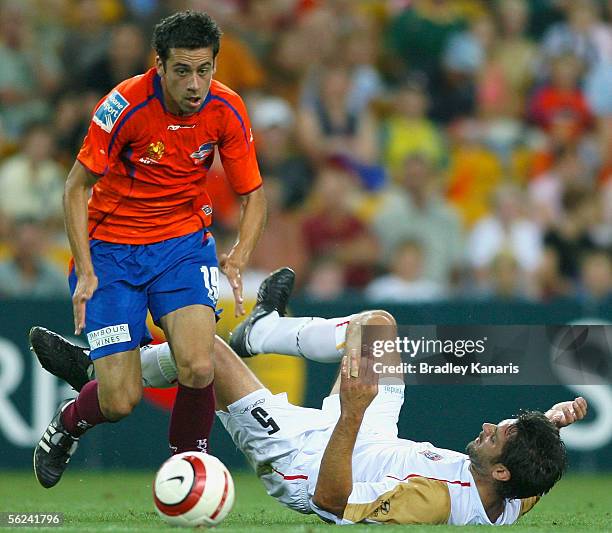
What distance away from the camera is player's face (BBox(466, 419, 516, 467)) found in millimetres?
6301

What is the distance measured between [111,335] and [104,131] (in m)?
1.14

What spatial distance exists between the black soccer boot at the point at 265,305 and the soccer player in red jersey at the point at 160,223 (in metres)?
0.45

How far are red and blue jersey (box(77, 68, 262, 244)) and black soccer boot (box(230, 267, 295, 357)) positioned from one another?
1.89 feet

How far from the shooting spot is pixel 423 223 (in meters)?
12.2

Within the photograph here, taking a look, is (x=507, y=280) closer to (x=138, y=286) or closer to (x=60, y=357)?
(x=60, y=357)

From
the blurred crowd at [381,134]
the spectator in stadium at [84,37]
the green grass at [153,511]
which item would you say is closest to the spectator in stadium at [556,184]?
the blurred crowd at [381,134]

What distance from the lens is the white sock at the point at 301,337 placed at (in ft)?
23.4

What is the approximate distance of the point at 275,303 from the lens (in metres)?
7.72

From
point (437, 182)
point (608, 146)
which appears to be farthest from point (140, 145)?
point (608, 146)

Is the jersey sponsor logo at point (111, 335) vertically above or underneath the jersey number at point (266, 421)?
above

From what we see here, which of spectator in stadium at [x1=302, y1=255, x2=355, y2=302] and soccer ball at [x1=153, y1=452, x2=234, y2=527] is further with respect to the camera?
spectator in stadium at [x1=302, y1=255, x2=355, y2=302]

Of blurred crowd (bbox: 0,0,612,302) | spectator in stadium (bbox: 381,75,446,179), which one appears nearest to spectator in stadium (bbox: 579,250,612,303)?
blurred crowd (bbox: 0,0,612,302)

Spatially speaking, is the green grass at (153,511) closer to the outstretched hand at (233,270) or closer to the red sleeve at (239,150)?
the outstretched hand at (233,270)

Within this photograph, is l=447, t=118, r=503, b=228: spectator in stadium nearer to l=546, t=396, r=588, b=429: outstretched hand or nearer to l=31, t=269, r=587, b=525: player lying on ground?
l=31, t=269, r=587, b=525: player lying on ground
